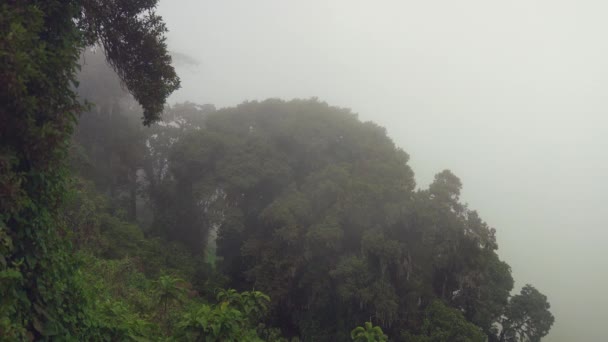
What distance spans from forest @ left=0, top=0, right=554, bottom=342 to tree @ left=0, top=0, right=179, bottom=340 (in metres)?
0.02

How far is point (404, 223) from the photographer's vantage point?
1504cm

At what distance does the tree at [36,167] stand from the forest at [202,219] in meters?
0.02

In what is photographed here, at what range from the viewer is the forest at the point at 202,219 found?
3.67 metres

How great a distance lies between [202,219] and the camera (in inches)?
826

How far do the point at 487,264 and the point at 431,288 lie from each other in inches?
97.9

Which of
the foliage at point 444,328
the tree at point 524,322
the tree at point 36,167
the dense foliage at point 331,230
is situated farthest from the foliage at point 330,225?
the tree at point 36,167

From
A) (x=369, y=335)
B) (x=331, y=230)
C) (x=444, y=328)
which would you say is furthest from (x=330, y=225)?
(x=369, y=335)

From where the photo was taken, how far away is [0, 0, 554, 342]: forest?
Answer: 3672mm

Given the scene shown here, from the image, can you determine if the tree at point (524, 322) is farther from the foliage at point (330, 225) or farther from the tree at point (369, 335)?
the tree at point (369, 335)

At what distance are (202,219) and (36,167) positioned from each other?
17.7m

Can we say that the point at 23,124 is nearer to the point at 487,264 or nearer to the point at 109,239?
the point at 109,239

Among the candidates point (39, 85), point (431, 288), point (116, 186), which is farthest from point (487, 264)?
point (116, 186)

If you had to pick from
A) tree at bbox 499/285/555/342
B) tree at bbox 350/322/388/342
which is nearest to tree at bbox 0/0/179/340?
tree at bbox 350/322/388/342

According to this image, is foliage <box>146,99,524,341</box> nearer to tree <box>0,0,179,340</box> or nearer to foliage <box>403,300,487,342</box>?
foliage <box>403,300,487,342</box>
